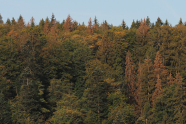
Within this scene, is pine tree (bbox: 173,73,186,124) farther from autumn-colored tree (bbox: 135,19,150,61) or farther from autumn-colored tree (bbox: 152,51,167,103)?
autumn-colored tree (bbox: 135,19,150,61)

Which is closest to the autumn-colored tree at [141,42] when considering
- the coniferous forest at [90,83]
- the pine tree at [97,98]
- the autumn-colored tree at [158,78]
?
the coniferous forest at [90,83]

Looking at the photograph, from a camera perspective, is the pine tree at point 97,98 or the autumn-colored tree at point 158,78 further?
the autumn-colored tree at point 158,78

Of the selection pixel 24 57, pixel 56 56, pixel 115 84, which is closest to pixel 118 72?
pixel 115 84

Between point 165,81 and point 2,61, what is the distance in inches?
1620

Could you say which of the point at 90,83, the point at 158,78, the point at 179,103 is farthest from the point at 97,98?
the point at 179,103

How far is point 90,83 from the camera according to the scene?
5425 cm

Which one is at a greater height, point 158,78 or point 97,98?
point 158,78

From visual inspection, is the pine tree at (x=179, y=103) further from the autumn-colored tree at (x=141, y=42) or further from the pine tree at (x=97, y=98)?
the autumn-colored tree at (x=141, y=42)

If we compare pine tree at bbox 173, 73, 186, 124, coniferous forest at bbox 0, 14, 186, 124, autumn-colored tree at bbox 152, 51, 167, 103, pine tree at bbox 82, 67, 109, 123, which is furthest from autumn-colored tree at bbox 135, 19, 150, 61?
pine tree at bbox 173, 73, 186, 124

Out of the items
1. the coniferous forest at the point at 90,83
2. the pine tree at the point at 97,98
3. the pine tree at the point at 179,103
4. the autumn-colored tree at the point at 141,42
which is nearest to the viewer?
the pine tree at the point at 179,103

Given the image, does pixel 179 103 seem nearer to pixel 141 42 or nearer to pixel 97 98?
pixel 97 98

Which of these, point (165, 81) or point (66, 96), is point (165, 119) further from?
point (66, 96)

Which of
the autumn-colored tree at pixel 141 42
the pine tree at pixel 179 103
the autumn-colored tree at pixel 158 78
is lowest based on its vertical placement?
the pine tree at pixel 179 103

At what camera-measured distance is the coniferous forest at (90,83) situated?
47.7 m
